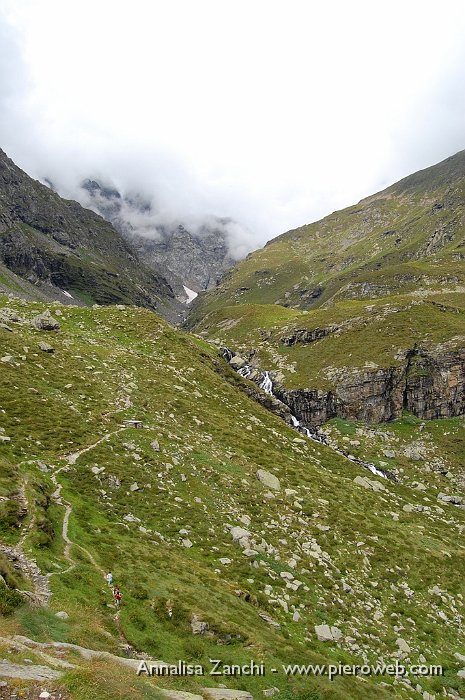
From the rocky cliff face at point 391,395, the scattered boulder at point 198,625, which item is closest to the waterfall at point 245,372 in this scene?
the rocky cliff face at point 391,395

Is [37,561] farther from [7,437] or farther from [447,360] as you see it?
[447,360]

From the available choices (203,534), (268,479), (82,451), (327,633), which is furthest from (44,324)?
(327,633)

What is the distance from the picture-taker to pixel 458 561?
32031 millimetres

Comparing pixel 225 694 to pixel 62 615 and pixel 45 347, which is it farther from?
pixel 45 347

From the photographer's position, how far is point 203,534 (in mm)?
Answer: 26578

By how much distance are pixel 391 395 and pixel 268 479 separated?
4755cm

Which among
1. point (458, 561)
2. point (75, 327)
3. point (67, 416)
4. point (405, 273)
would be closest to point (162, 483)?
point (67, 416)

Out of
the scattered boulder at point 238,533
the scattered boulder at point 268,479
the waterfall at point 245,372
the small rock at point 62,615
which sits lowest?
the small rock at point 62,615

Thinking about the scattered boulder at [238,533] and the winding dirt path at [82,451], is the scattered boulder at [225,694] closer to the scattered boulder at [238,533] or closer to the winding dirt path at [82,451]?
the scattered boulder at [238,533]

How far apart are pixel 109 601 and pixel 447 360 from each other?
7437cm

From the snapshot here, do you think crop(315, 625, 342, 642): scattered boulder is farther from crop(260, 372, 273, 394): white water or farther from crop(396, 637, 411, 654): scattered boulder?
crop(260, 372, 273, 394): white water

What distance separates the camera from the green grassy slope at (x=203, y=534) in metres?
17.5

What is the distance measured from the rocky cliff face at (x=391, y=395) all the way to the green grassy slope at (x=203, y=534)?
25415mm

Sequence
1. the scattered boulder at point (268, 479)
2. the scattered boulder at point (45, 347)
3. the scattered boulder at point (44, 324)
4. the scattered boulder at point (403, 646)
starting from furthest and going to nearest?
1. the scattered boulder at point (44, 324)
2. the scattered boulder at point (45, 347)
3. the scattered boulder at point (268, 479)
4. the scattered boulder at point (403, 646)
